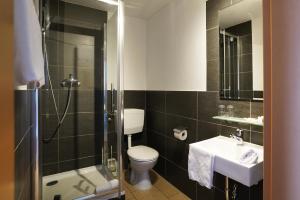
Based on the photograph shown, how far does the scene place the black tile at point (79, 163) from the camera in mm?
2197

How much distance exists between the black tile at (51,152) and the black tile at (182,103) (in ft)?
4.91

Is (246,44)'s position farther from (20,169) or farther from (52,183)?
(52,183)

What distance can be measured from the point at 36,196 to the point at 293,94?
5.44 feet

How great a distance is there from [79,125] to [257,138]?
1.99 meters

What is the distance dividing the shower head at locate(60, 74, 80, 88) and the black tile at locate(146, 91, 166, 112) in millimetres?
1105

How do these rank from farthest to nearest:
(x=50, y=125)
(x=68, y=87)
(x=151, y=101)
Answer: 1. (x=151, y=101)
2. (x=68, y=87)
3. (x=50, y=125)

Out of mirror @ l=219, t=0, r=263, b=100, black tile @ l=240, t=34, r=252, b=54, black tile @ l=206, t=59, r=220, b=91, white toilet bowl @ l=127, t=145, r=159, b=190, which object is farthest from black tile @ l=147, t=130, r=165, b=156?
black tile @ l=240, t=34, r=252, b=54

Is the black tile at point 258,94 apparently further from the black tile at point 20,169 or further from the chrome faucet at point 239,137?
the black tile at point 20,169

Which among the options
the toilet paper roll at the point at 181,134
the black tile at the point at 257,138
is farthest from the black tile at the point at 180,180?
the black tile at the point at 257,138

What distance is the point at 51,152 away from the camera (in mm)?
2121

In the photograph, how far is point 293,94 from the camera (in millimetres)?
499

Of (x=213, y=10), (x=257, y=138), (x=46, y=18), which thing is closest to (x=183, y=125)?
(x=257, y=138)

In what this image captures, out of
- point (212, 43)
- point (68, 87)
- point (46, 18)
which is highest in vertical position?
point (46, 18)

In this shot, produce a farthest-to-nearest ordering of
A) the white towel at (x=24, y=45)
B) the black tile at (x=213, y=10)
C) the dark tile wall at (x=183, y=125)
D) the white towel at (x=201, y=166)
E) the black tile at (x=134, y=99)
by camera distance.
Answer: the black tile at (x=134, y=99)
the black tile at (x=213, y=10)
the dark tile wall at (x=183, y=125)
the white towel at (x=201, y=166)
the white towel at (x=24, y=45)
